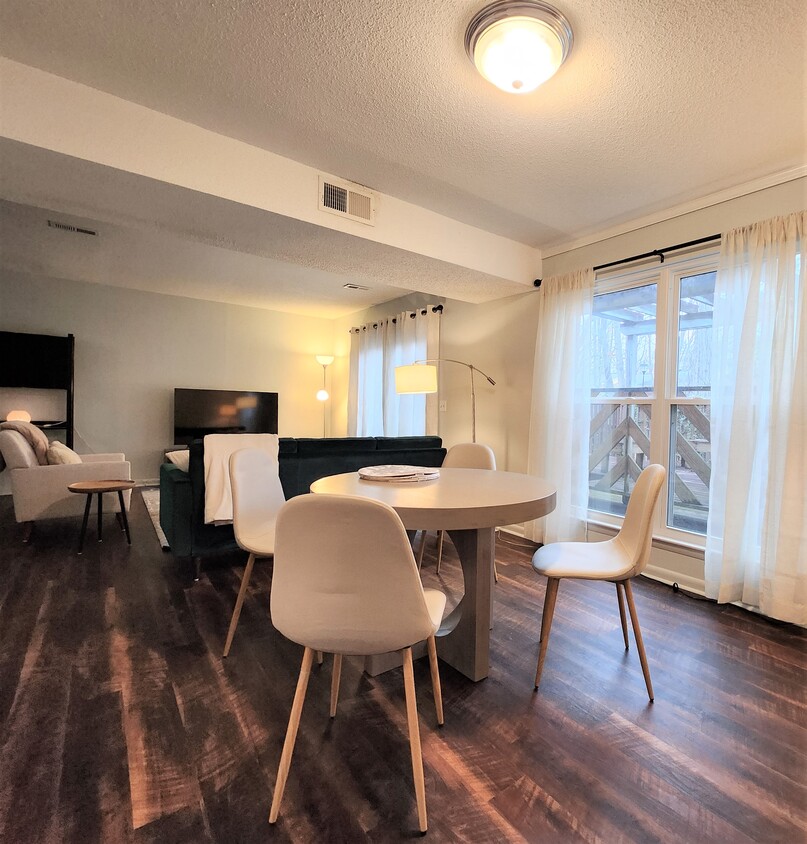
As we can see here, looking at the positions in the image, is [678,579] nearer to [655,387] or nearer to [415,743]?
[655,387]

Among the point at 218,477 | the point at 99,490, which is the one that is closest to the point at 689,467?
the point at 218,477

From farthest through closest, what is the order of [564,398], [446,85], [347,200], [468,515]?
[564,398], [347,200], [446,85], [468,515]

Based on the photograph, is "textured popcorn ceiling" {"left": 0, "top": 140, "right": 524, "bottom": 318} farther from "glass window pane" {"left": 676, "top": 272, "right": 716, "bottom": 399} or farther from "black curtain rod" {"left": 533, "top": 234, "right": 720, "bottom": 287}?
"glass window pane" {"left": 676, "top": 272, "right": 716, "bottom": 399}

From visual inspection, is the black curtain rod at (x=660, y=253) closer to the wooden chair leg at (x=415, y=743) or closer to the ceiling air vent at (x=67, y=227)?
the wooden chair leg at (x=415, y=743)

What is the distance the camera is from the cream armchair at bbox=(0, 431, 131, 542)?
3.39 metres

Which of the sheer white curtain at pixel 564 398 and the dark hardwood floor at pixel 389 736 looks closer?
the dark hardwood floor at pixel 389 736

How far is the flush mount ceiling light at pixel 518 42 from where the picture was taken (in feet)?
5.01

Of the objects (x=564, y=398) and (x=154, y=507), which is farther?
(x=154, y=507)

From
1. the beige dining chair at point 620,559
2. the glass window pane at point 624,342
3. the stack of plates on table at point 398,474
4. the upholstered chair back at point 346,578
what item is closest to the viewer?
the upholstered chair back at point 346,578

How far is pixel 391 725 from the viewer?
151cm

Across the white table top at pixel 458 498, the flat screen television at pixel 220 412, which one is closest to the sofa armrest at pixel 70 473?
the flat screen television at pixel 220 412

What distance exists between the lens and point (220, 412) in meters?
6.04

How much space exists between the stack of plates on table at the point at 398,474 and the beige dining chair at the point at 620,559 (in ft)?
1.98

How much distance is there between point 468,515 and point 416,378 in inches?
90.7
